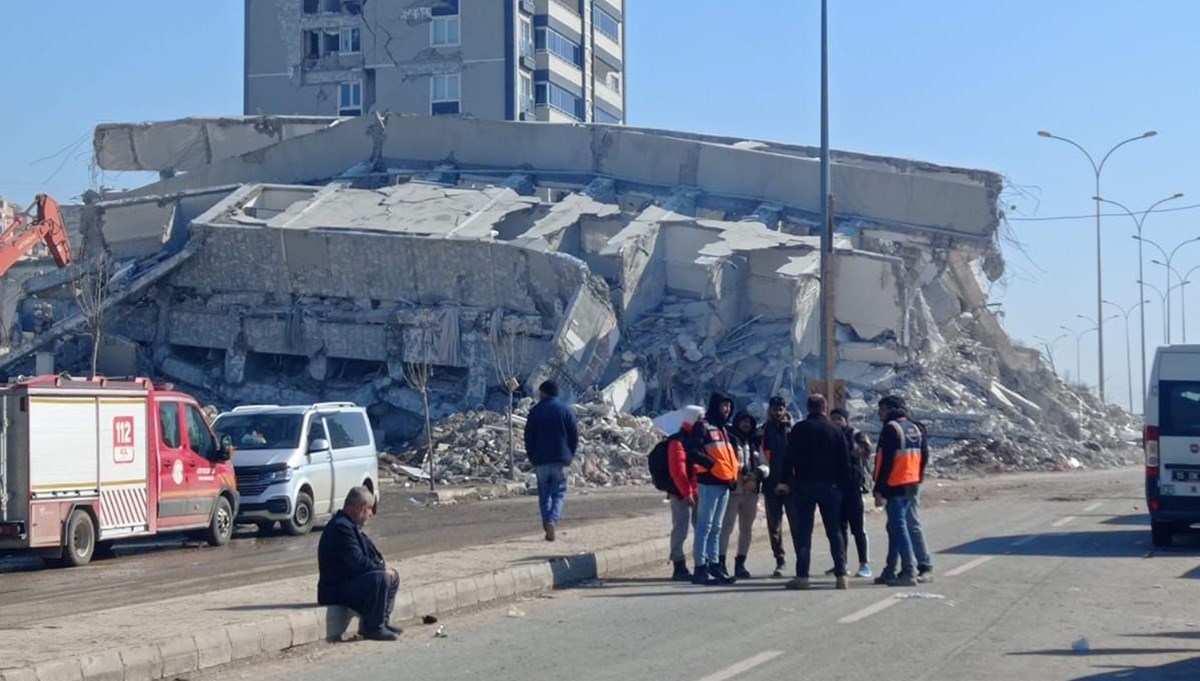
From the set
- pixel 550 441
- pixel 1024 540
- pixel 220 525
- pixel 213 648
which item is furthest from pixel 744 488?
pixel 220 525

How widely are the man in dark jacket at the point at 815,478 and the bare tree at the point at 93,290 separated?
89.3 ft

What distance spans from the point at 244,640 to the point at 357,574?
1.17 metres

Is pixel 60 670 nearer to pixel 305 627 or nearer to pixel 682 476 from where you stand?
pixel 305 627

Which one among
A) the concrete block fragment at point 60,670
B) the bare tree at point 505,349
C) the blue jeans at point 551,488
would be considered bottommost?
the concrete block fragment at point 60,670

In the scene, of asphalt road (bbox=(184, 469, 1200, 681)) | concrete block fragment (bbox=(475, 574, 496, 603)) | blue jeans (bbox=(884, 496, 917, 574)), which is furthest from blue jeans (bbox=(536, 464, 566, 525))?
blue jeans (bbox=(884, 496, 917, 574))

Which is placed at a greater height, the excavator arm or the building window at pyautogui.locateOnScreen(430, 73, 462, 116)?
the building window at pyautogui.locateOnScreen(430, 73, 462, 116)

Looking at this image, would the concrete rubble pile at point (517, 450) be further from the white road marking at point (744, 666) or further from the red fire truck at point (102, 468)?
the white road marking at point (744, 666)

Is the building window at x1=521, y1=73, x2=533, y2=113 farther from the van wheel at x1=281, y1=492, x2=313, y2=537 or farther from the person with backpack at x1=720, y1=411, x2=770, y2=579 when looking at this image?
the person with backpack at x1=720, y1=411, x2=770, y2=579

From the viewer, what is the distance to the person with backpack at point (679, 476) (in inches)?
564

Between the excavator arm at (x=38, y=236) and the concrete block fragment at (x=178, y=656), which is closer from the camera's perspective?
the concrete block fragment at (x=178, y=656)

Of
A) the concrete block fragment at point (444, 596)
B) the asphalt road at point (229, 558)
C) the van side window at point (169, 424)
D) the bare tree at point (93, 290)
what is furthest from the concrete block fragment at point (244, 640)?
the bare tree at point (93, 290)

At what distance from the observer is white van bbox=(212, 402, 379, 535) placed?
2181 centimetres

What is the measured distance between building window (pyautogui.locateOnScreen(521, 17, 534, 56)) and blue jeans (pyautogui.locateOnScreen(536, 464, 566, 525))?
235 ft

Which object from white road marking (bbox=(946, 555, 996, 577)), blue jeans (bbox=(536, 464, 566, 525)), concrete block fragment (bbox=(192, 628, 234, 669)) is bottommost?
white road marking (bbox=(946, 555, 996, 577))
